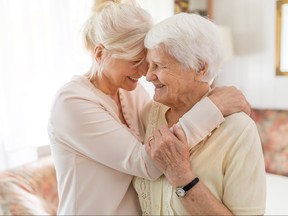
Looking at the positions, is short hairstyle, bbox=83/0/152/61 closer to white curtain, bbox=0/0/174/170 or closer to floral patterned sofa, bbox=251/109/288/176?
white curtain, bbox=0/0/174/170

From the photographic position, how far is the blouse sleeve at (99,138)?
3.63ft

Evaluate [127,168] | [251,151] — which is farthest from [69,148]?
[251,151]

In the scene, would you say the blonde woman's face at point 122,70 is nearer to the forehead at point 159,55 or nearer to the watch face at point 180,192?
the forehead at point 159,55

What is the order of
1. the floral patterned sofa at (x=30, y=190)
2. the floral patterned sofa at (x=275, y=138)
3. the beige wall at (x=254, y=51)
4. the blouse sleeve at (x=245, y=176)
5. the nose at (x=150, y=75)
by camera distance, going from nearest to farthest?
the blouse sleeve at (x=245, y=176)
the nose at (x=150, y=75)
the floral patterned sofa at (x=30, y=190)
the floral patterned sofa at (x=275, y=138)
the beige wall at (x=254, y=51)

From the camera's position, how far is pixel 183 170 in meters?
1.04

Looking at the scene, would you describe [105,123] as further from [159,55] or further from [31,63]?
[31,63]

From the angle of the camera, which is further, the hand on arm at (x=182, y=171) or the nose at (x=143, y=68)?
the nose at (x=143, y=68)

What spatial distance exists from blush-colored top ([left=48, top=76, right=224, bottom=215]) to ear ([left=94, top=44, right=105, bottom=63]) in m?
0.09

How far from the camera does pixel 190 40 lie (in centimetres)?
106

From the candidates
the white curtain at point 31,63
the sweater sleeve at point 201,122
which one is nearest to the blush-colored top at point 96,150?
the sweater sleeve at point 201,122

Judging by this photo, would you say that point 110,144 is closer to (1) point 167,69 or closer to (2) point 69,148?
(2) point 69,148

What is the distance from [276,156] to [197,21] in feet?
7.59

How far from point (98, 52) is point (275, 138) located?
2.30 meters

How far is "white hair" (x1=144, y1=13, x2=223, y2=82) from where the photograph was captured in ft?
3.49
